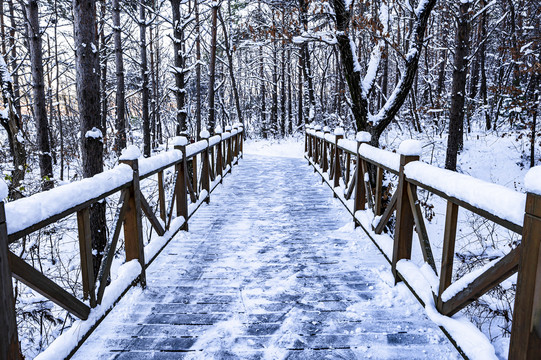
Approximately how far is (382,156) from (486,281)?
2321 millimetres

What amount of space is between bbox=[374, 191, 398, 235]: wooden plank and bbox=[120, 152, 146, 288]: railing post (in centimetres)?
254

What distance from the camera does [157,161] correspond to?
4.32m

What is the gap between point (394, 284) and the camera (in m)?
3.67

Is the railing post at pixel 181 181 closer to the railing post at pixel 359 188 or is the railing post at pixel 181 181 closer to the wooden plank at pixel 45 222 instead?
the wooden plank at pixel 45 222

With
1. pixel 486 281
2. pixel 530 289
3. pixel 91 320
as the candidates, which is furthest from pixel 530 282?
pixel 91 320

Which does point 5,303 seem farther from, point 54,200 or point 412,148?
point 412,148

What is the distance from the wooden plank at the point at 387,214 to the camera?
12.7 feet

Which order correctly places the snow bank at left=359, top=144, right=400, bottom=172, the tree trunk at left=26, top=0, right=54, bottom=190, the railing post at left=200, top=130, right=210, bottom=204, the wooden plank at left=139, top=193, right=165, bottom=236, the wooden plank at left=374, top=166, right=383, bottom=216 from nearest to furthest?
the wooden plank at left=139, top=193, right=165, bottom=236 → the snow bank at left=359, top=144, right=400, bottom=172 → the wooden plank at left=374, top=166, right=383, bottom=216 → the railing post at left=200, top=130, right=210, bottom=204 → the tree trunk at left=26, top=0, right=54, bottom=190

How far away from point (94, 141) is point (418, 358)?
4.91 metres

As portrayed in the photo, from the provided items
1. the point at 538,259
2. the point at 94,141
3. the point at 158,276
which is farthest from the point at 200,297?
the point at 94,141

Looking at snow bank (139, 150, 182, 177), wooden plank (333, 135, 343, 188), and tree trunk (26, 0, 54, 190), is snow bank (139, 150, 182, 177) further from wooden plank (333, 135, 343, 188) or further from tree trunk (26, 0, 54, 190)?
tree trunk (26, 0, 54, 190)

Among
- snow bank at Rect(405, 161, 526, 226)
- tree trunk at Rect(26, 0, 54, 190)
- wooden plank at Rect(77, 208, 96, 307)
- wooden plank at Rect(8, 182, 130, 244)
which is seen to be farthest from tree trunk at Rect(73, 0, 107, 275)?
snow bank at Rect(405, 161, 526, 226)

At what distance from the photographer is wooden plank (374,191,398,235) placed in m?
3.86

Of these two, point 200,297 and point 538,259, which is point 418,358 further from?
point 200,297
